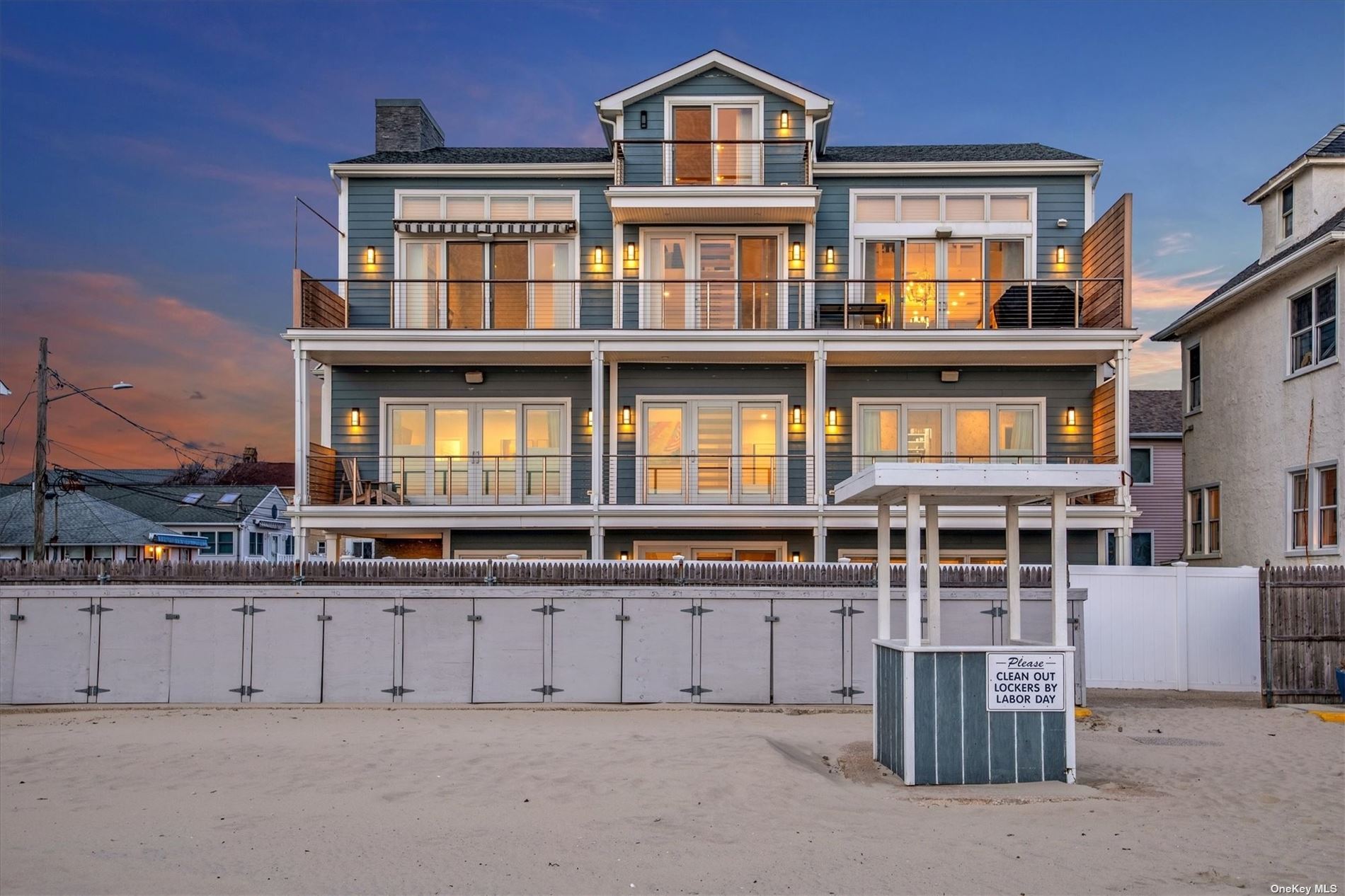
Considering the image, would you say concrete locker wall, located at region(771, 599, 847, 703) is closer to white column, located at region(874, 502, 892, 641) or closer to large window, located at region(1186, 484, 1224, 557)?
white column, located at region(874, 502, 892, 641)

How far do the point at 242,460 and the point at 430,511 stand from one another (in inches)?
2476

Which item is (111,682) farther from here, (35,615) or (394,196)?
(394,196)

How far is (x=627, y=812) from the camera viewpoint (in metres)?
8.88

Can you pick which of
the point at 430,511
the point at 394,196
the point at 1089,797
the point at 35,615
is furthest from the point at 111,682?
the point at 1089,797

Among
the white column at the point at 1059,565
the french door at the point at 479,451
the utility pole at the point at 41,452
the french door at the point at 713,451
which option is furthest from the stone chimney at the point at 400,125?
the white column at the point at 1059,565

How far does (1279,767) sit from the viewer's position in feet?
35.6

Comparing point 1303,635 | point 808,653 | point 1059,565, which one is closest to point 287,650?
point 808,653

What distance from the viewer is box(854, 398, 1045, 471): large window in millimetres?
21688

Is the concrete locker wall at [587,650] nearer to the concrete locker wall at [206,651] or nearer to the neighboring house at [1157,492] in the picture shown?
the concrete locker wall at [206,651]

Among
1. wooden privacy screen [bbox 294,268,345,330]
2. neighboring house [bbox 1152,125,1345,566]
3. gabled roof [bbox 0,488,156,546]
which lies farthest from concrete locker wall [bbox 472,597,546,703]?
gabled roof [bbox 0,488,156,546]

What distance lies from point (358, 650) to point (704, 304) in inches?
394

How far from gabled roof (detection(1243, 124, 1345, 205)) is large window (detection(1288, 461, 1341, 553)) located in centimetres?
571

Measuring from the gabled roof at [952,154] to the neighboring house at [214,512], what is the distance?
1477 inches

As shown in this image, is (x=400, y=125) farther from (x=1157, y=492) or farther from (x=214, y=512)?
(x=214, y=512)
